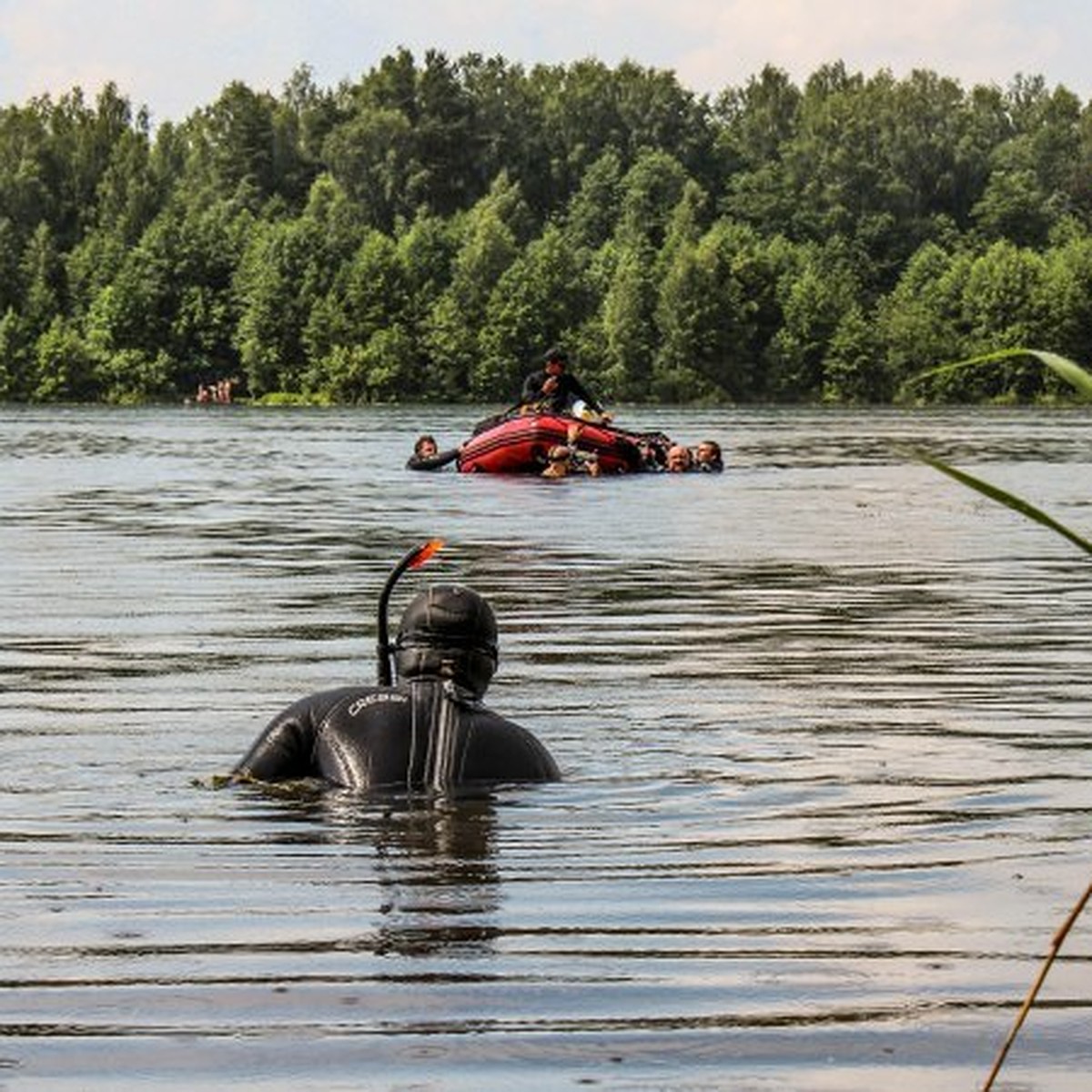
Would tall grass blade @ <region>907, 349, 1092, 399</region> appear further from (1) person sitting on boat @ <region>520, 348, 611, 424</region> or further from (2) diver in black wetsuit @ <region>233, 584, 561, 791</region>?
(1) person sitting on boat @ <region>520, 348, 611, 424</region>

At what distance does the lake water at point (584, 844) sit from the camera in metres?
6.86

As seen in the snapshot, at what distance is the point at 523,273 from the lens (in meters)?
147

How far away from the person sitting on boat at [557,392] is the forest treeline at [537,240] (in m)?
65.9

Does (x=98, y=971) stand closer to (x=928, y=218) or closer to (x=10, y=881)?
(x=10, y=881)

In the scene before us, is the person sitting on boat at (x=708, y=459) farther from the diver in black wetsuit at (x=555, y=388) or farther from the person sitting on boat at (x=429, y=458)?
the person sitting on boat at (x=429, y=458)

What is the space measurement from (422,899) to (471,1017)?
172 centimetres

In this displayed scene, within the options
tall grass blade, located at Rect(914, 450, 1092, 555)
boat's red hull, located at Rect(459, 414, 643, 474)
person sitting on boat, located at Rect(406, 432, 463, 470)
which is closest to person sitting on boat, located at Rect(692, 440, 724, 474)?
boat's red hull, located at Rect(459, 414, 643, 474)

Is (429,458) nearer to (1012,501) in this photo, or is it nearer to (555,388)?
(555,388)

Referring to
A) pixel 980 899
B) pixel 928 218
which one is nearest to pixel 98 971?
pixel 980 899

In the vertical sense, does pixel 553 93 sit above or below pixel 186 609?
above

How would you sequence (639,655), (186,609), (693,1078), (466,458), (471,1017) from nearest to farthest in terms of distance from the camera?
(693,1078) → (471,1017) → (639,655) → (186,609) → (466,458)

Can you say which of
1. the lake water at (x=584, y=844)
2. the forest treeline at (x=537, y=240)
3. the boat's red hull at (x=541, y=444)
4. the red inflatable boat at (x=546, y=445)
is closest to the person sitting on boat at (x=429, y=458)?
the red inflatable boat at (x=546, y=445)

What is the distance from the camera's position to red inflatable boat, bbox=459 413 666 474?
152ft

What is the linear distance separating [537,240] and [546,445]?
116m
